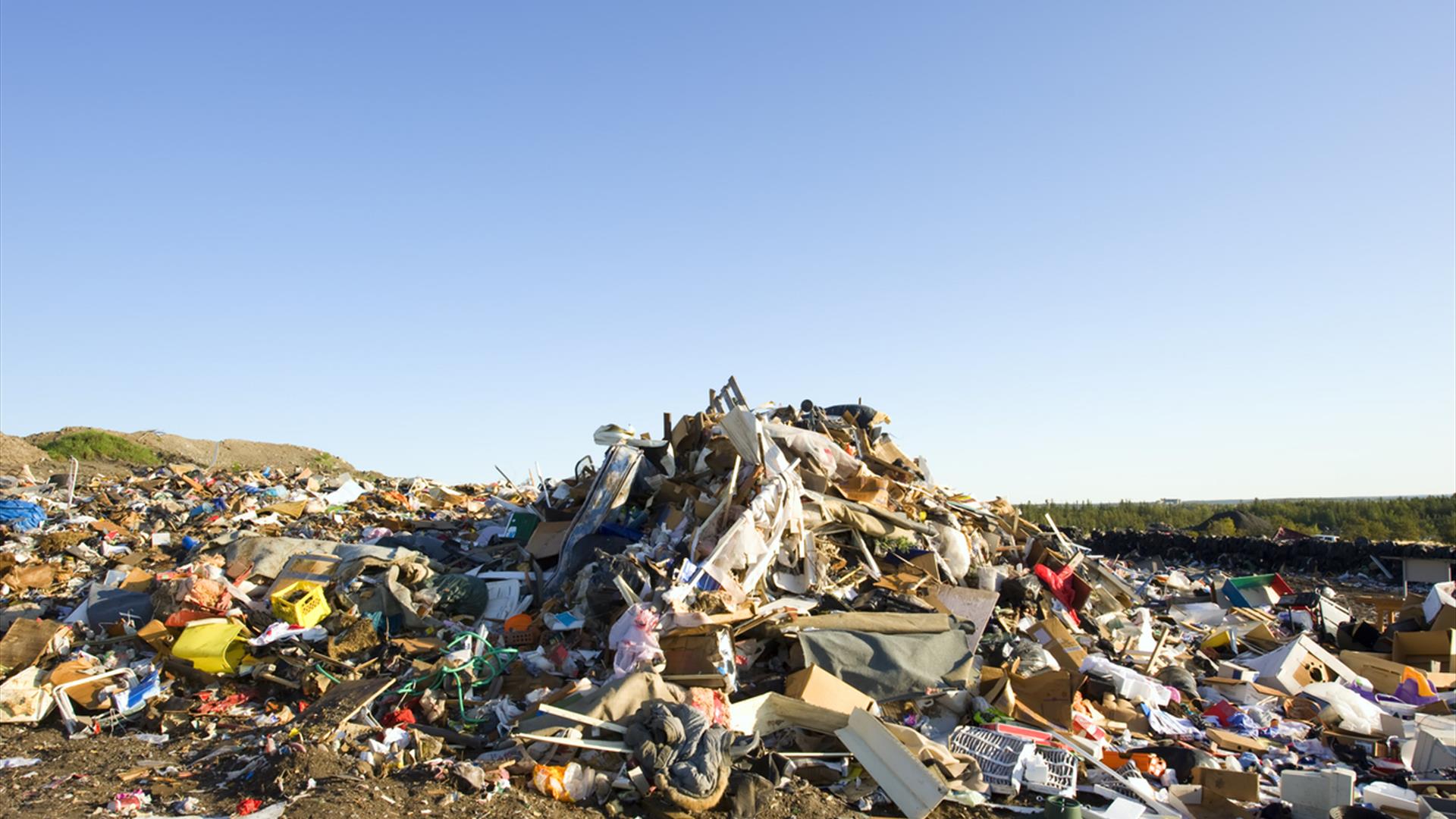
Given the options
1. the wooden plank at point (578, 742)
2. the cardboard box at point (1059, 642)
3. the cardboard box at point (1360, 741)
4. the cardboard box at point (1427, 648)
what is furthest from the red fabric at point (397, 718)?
the cardboard box at point (1427, 648)

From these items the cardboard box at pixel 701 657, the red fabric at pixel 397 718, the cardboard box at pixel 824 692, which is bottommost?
the red fabric at pixel 397 718

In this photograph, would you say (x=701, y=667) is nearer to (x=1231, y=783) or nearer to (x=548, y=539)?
(x=548, y=539)

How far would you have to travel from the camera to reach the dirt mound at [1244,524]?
21.9m

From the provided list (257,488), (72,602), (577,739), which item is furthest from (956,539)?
(257,488)

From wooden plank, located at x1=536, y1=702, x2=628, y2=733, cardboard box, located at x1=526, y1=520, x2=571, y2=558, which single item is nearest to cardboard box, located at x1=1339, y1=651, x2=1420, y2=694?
wooden plank, located at x1=536, y1=702, x2=628, y2=733

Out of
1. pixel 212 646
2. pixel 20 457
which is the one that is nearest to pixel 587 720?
pixel 212 646

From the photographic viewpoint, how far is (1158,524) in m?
23.4

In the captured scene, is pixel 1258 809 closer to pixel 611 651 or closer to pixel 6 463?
pixel 611 651

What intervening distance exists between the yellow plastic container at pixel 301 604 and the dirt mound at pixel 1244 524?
20.8 m

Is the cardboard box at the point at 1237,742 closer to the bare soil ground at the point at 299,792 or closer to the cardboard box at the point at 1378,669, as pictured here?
the bare soil ground at the point at 299,792

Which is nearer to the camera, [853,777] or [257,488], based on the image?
[853,777]

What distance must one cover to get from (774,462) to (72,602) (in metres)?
6.52

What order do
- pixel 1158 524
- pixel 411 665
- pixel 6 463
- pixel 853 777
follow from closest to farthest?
pixel 853 777 → pixel 411 665 → pixel 6 463 → pixel 1158 524

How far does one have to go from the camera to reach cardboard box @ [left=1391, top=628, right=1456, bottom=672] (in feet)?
28.0
